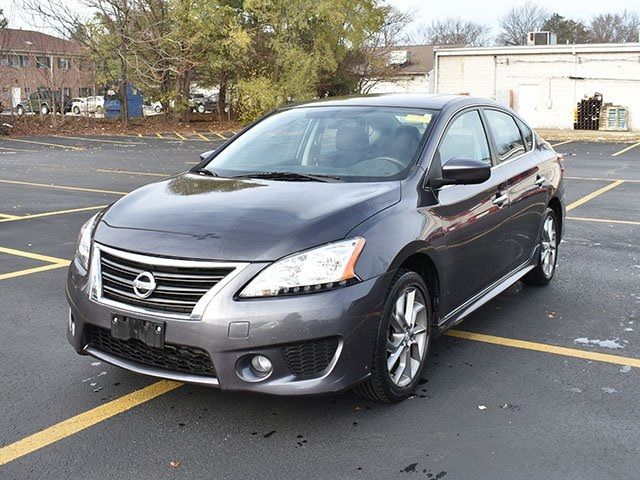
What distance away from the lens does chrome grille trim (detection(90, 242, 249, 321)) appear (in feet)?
10.6

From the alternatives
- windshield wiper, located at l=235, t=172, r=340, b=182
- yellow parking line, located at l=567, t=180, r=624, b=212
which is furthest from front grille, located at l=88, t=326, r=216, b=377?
yellow parking line, located at l=567, t=180, r=624, b=212

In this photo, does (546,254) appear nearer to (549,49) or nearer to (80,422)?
(80,422)

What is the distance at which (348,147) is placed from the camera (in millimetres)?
4559

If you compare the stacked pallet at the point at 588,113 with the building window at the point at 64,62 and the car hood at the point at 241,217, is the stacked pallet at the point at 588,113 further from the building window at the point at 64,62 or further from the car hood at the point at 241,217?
the car hood at the point at 241,217

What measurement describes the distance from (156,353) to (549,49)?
34.1 meters

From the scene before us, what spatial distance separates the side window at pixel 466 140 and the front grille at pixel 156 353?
77.6 inches

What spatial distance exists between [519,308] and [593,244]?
2836mm

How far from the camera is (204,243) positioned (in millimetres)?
3338

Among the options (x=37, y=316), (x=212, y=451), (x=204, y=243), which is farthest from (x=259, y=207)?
(x=37, y=316)

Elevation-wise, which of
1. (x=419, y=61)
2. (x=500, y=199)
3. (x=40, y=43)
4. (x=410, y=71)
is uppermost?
(x=419, y=61)

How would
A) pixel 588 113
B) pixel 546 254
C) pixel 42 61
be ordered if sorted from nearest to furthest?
1. pixel 546 254
2. pixel 588 113
3. pixel 42 61

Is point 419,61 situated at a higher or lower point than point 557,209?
higher

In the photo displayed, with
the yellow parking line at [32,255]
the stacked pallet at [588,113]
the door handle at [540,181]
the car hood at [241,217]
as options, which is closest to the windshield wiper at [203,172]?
the car hood at [241,217]

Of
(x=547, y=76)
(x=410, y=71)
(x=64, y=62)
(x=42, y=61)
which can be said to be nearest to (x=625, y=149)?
(x=547, y=76)
